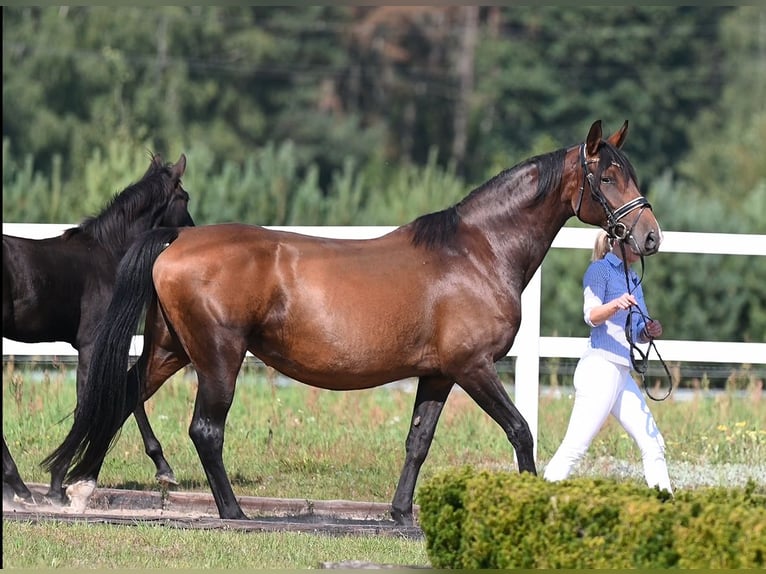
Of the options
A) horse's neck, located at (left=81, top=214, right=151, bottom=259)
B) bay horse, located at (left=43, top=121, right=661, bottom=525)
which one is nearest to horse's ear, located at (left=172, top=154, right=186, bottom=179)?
horse's neck, located at (left=81, top=214, right=151, bottom=259)

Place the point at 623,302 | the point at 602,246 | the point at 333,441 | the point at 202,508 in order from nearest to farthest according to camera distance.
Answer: the point at 623,302 → the point at 602,246 → the point at 202,508 → the point at 333,441

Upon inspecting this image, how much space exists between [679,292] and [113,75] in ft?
69.6

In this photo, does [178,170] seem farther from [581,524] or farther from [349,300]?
[581,524]

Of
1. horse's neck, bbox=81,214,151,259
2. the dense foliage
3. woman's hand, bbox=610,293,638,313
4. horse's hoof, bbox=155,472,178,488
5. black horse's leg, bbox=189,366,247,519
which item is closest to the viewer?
woman's hand, bbox=610,293,638,313

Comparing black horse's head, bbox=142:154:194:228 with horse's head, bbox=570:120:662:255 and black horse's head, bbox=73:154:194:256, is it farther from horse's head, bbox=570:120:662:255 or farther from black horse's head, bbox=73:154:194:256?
horse's head, bbox=570:120:662:255

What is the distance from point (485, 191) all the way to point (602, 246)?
76 cm

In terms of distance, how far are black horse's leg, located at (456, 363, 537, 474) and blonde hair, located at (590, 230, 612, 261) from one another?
879 millimetres

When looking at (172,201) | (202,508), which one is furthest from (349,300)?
(172,201)

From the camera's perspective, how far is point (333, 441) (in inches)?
386

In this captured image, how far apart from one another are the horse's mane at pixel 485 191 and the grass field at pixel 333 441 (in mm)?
1732

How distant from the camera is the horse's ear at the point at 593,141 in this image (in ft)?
23.8

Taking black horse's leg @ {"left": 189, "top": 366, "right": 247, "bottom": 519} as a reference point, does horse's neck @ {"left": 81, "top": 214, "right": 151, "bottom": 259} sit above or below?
above

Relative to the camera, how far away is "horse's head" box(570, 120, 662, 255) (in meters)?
7.23

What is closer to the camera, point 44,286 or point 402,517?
point 402,517
